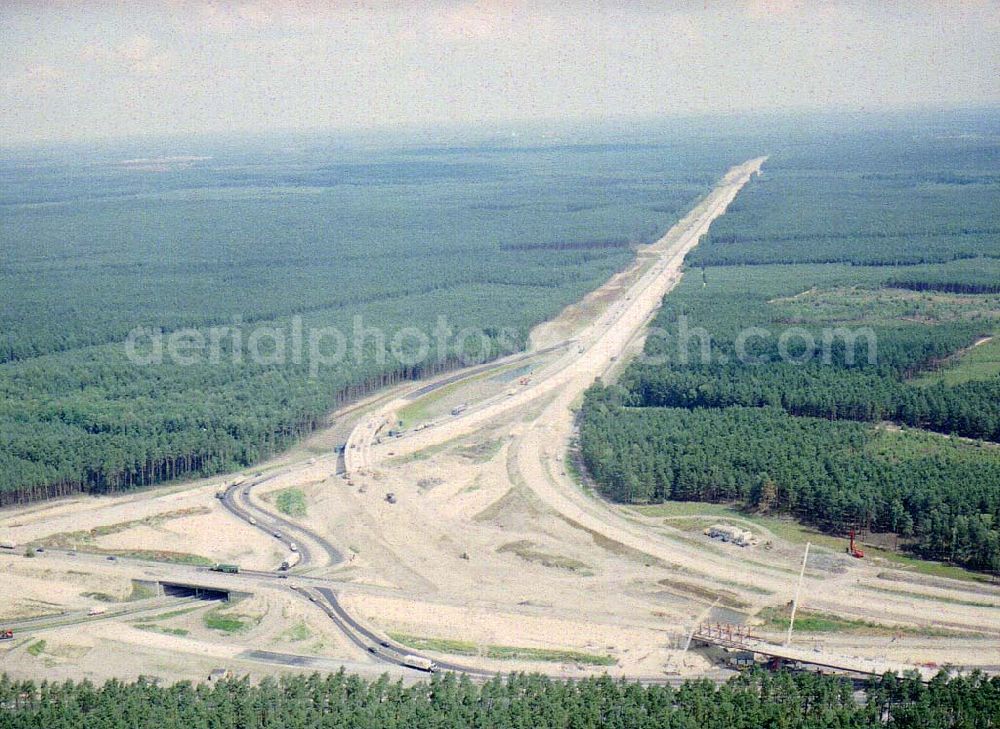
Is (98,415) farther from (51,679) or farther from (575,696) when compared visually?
(575,696)

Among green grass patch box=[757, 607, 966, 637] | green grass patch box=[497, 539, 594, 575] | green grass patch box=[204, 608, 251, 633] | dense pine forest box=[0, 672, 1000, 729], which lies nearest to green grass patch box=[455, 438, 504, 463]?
green grass patch box=[497, 539, 594, 575]

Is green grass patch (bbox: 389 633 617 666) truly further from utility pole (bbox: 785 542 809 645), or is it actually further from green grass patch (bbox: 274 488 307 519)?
green grass patch (bbox: 274 488 307 519)

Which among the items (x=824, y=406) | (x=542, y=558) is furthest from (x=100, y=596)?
(x=824, y=406)

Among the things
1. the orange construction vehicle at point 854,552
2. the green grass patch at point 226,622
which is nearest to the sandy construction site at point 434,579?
the green grass patch at point 226,622

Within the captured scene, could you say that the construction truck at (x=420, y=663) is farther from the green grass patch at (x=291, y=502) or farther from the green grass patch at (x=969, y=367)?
the green grass patch at (x=969, y=367)

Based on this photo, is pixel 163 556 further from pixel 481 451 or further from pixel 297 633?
pixel 481 451

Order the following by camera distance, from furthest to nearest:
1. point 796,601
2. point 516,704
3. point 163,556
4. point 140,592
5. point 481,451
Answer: point 481,451 < point 163,556 < point 140,592 < point 796,601 < point 516,704
